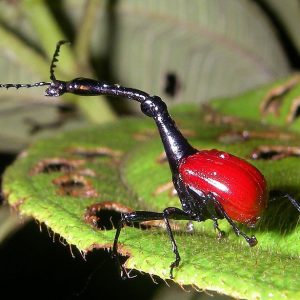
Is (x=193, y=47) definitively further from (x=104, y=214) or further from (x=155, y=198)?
(x=104, y=214)

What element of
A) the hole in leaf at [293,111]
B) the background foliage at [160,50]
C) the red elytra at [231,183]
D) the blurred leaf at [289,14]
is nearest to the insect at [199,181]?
the red elytra at [231,183]

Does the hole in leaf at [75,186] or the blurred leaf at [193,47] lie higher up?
the blurred leaf at [193,47]

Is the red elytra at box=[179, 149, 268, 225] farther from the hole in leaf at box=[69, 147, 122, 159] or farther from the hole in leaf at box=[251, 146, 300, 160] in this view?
the hole in leaf at box=[69, 147, 122, 159]

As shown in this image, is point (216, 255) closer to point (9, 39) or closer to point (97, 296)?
point (97, 296)

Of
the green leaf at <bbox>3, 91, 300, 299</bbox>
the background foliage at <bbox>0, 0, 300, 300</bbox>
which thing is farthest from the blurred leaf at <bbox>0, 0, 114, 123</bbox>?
the green leaf at <bbox>3, 91, 300, 299</bbox>

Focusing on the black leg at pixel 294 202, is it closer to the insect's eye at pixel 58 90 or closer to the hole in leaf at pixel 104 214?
the hole in leaf at pixel 104 214

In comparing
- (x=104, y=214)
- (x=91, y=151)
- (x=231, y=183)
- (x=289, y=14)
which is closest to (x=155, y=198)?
(x=104, y=214)
